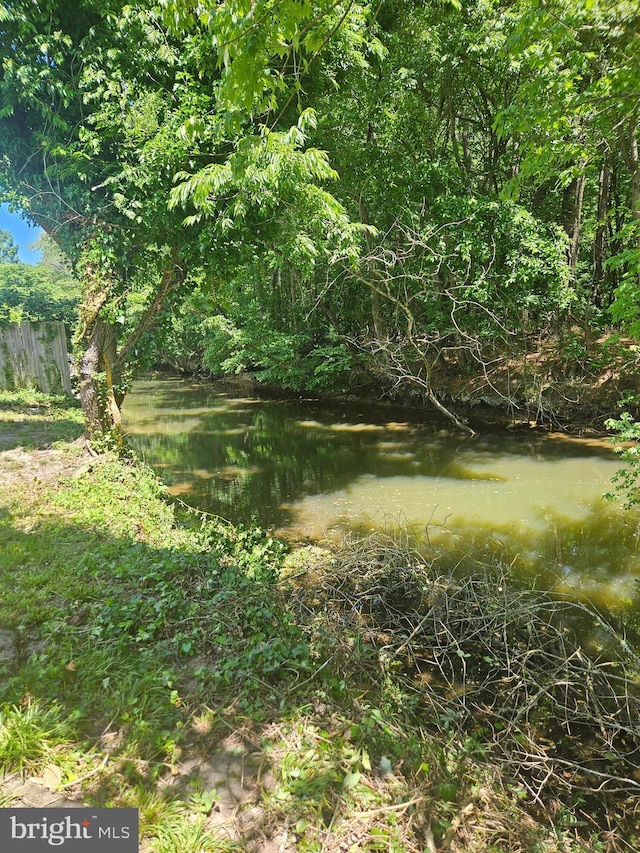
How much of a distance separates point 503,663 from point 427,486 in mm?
4595

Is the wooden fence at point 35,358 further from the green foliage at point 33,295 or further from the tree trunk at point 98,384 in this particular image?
the tree trunk at point 98,384

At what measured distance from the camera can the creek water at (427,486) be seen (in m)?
5.40

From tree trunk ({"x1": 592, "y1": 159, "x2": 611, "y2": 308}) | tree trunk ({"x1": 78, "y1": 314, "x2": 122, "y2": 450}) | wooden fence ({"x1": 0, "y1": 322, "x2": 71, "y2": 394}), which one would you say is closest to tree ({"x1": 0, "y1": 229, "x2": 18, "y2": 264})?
wooden fence ({"x1": 0, "y1": 322, "x2": 71, "y2": 394})

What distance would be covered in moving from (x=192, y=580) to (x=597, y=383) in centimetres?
991

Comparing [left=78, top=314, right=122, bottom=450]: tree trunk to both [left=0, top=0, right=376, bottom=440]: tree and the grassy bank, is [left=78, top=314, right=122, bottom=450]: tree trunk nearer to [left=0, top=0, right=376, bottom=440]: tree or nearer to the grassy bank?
[left=0, top=0, right=376, bottom=440]: tree

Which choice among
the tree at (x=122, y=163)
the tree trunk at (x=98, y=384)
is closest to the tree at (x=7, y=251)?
the tree at (x=122, y=163)

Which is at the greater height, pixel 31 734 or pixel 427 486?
pixel 31 734

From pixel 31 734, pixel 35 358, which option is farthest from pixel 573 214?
pixel 31 734

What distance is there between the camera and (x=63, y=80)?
6.04m

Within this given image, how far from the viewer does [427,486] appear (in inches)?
311

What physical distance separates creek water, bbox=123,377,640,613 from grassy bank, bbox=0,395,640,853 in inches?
A: 49.7

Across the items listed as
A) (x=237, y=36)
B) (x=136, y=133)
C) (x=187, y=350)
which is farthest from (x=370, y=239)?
(x=187, y=350)

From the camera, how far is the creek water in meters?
5.40

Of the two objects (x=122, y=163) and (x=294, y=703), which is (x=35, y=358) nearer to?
(x=122, y=163)
